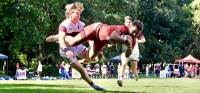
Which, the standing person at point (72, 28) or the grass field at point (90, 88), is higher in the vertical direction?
the standing person at point (72, 28)

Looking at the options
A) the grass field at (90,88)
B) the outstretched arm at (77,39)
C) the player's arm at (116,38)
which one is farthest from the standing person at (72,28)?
the player's arm at (116,38)

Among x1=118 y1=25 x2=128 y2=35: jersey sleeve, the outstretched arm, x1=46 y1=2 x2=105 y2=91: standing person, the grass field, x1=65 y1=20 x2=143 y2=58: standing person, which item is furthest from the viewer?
the grass field

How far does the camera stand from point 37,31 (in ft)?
153

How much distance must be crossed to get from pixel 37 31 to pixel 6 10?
13.9 feet

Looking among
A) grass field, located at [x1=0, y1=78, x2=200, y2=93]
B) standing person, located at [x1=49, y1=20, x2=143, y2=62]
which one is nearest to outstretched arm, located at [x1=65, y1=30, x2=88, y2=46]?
standing person, located at [x1=49, y1=20, x2=143, y2=62]

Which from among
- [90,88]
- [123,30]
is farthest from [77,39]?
[90,88]

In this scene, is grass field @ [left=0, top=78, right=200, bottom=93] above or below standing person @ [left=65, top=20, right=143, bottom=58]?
below

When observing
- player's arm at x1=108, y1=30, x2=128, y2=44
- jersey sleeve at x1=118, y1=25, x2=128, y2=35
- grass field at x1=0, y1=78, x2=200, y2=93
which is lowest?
grass field at x1=0, y1=78, x2=200, y2=93

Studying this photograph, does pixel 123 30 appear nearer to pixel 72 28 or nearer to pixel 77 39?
pixel 77 39

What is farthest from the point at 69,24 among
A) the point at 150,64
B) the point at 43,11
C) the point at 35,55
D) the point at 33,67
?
the point at 150,64

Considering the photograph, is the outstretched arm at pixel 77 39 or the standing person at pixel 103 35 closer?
the standing person at pixel 103 35

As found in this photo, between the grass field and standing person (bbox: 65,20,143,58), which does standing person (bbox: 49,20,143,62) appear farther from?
the grass field

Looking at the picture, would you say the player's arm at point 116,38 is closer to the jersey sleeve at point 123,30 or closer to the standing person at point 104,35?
the standing person at point 104,35

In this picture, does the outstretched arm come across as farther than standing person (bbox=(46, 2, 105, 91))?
No
